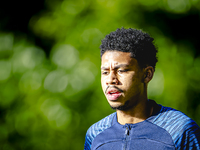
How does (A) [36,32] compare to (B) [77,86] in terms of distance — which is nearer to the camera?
(B) [77,86]

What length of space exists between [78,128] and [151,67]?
1.42 metres

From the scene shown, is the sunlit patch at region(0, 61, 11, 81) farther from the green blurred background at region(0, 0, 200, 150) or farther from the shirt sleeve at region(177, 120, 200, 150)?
the shirt sleeve at region(177, 120, 200, 150)

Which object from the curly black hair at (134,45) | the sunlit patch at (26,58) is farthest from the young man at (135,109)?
the sunlit patch at (26,58)

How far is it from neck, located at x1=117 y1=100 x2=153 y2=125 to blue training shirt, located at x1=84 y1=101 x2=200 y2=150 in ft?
0.14

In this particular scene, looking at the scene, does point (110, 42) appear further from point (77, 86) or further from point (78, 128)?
point (78, 128)

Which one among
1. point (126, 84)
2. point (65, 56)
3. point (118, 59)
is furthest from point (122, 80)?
point (65, 56)

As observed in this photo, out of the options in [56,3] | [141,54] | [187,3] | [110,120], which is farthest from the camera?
[56,3]

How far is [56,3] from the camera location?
301 cm

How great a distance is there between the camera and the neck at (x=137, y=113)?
5.55 feet

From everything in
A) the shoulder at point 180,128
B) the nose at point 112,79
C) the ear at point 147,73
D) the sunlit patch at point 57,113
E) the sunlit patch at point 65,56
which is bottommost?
the sunlit patch at point 57,113

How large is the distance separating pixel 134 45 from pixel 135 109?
0.47 m

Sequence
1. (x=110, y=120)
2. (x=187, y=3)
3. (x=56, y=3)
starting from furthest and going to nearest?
(x=56, y=3), (x=187, y=3), (x=110, y=120)

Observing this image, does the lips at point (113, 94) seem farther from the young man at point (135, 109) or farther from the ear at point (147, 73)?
the ear at point (147, 73)

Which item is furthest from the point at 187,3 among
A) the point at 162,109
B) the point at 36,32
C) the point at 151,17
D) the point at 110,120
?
the point at 36,32
